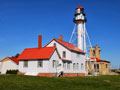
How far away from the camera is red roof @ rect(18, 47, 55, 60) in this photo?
32.8 metres

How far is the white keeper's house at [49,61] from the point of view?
3231 cm

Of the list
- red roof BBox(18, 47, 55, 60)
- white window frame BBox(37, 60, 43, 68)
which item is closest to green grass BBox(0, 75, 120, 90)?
white window frame BBox(37, 60, 43, 68)

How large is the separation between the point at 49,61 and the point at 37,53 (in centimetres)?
387

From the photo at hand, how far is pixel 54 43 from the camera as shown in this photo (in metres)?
39.4

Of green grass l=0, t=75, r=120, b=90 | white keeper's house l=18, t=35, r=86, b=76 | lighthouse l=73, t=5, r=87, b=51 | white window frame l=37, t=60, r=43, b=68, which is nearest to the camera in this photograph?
green grass l=0, t=75, r=120, b=90

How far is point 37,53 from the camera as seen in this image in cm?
3456

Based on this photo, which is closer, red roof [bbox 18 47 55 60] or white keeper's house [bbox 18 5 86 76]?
white keeper's house [bbox 18 5 86 76]

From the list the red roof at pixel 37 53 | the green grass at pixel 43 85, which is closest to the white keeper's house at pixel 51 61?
the red roof at pixel 37 53

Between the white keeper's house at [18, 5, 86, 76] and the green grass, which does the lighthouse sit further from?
the green grass

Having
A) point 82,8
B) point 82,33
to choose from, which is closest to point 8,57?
point 82,33

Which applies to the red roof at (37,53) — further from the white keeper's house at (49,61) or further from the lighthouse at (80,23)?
the lighthouse at (80,23)

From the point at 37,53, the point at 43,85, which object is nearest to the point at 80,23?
the point at 37,53

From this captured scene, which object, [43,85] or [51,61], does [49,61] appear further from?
[43,85]

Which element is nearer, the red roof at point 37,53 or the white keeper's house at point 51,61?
the white keeper's house at point 51,61
